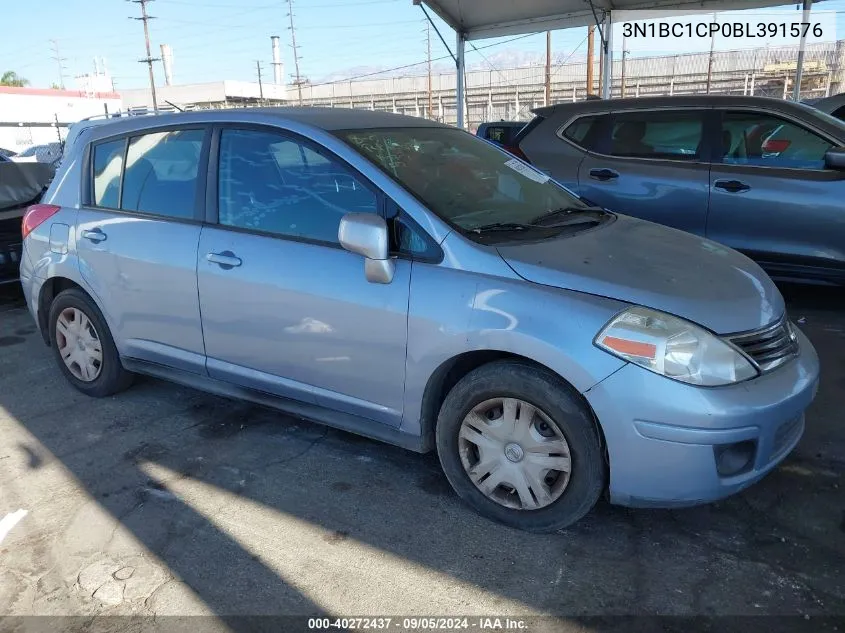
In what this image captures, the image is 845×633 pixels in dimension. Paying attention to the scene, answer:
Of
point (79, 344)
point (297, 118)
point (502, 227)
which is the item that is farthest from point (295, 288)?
point (79, 344)

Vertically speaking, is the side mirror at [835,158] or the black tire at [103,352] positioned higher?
the side mirror at [835,158]

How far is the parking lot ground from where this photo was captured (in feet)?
7.89

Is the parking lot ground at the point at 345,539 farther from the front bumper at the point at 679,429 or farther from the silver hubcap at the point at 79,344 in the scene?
the silver hubcap at the point at 79,344

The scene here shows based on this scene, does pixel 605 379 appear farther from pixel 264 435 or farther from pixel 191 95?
pixel 191 95

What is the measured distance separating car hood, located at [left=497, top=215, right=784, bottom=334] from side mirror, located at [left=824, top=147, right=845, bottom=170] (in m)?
2.43

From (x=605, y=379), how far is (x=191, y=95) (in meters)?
62.6

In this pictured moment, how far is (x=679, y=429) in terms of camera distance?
7.78 ft

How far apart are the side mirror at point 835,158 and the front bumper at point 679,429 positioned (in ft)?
10.6

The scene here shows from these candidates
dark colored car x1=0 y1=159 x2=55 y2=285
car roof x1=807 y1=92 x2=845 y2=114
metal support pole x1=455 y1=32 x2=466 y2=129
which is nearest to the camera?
dark colored car x1=0 y1=159 x2=55 y2=285

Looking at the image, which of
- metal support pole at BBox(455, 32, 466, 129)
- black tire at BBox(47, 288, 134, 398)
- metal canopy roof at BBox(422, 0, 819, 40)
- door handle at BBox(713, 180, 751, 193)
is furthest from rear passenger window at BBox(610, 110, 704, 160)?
metal support pole at BBox(455, 32, 466, 129)

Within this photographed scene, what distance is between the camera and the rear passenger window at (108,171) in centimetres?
396

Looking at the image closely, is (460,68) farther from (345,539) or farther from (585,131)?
(345,539)

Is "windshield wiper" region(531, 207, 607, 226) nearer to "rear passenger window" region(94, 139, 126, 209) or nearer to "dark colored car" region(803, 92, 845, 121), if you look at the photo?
"rear passenger window" region(94, 139, 126, 209)

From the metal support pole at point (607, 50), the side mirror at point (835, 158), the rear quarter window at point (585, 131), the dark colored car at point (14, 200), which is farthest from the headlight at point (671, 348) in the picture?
the metal support pole at point (607, 50)
